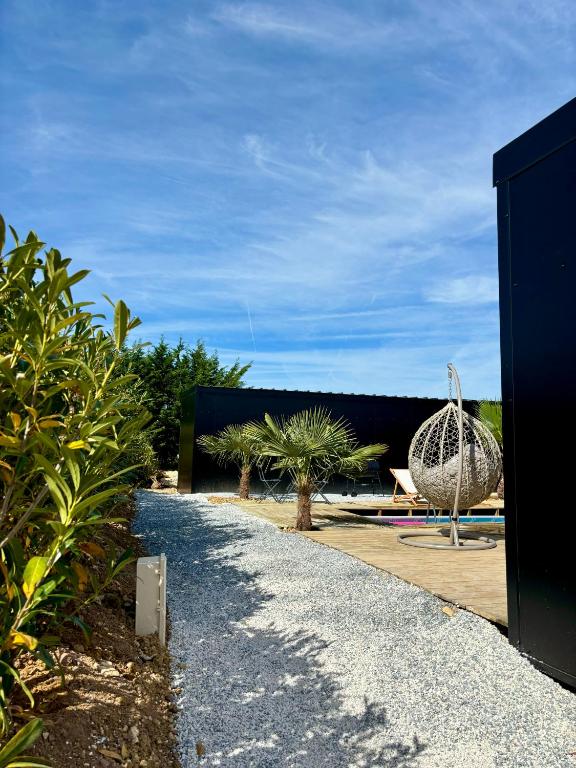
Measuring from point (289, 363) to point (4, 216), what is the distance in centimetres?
1652

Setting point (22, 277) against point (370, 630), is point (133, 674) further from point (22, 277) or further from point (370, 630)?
point (22, 277)

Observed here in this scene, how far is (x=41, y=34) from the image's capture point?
11.8 feet

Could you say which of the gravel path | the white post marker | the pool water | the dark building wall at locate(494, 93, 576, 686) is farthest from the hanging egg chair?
the white post marker

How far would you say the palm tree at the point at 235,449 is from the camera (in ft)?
36.0

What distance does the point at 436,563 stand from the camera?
16.0ft

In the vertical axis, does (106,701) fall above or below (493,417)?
below

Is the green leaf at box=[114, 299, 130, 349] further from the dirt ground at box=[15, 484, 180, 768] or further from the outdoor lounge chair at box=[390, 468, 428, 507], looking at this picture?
the outdoor lounge chair at box=[390, 468, 428, 507]

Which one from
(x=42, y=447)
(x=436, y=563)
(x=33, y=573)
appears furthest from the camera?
(x=436, y=563)

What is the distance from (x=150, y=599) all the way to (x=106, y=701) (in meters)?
0.93

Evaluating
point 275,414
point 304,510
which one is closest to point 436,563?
point 304,510

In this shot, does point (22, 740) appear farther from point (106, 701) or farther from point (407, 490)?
point (407, 490)

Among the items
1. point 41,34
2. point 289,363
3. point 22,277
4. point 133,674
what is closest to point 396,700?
point 133,674

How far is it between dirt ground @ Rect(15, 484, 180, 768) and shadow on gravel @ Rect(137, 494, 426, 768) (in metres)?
0.12

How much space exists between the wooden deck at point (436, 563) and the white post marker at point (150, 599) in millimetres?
1845
